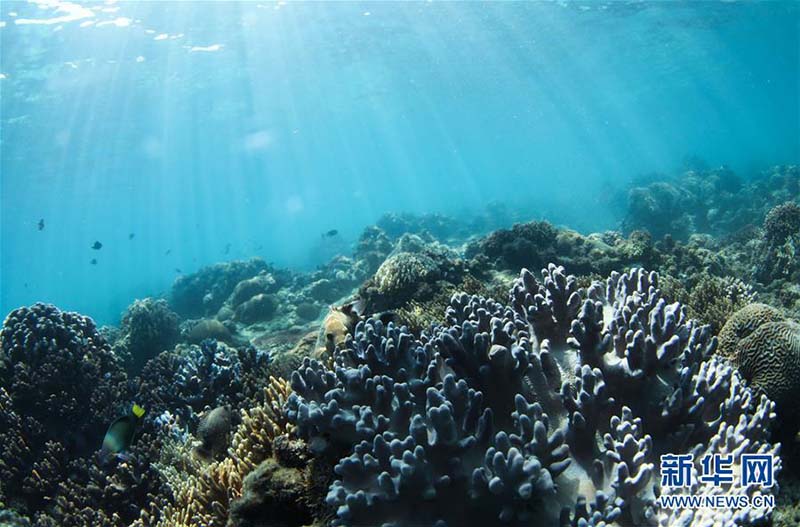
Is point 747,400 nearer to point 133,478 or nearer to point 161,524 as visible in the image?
point 161,524

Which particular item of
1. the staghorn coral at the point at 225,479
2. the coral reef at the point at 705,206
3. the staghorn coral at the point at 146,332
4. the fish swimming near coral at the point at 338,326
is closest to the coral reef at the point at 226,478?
the staghorn coral at the point at 225,479

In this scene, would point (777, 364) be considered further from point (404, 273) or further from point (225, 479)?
point (404, 273)

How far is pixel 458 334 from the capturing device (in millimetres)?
3670

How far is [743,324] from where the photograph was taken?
478 cm

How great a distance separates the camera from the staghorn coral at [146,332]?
13.9m

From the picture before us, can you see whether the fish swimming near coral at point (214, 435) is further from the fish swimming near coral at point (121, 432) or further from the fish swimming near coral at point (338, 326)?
the fish swimming near coral at point (338, 326)

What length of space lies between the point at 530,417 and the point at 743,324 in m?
3.34

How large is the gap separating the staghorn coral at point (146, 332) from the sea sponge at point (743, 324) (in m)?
14.3

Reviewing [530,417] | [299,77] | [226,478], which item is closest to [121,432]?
[226,478]

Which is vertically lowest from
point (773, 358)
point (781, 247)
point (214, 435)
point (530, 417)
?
point (781, 247)

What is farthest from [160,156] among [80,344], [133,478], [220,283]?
[133,478]

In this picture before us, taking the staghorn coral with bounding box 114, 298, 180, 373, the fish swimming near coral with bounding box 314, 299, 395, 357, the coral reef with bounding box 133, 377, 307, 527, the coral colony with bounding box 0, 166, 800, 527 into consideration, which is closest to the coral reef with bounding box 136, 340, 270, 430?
the coral colony with bounding box 0, 166, 800, 527

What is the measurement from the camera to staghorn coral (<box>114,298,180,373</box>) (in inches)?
547

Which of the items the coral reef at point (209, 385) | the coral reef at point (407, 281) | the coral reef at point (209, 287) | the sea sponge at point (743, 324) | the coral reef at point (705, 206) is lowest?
the coral reef at point (209, 287)
